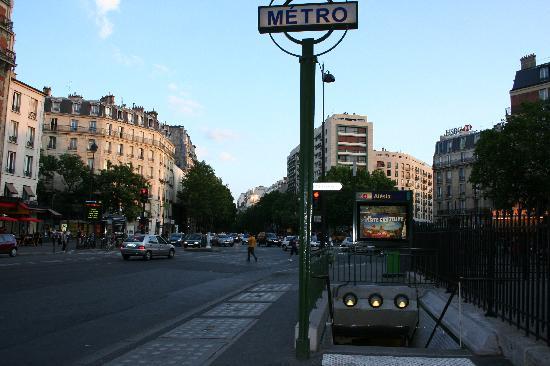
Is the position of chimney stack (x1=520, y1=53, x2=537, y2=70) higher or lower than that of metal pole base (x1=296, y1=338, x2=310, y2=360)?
higher

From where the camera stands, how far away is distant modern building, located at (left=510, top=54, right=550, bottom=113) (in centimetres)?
5697

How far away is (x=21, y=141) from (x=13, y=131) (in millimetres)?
1345

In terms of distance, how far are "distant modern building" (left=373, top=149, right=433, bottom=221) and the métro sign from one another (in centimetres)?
14213

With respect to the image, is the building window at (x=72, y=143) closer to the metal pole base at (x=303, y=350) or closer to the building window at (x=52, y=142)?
the building window at (x=52, y=142)

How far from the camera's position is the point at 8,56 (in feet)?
149

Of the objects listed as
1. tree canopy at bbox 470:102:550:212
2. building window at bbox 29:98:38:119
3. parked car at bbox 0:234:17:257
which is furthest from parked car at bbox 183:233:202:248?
tree canopy at bbox 470:102:550:212

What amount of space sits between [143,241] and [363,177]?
2532 inches

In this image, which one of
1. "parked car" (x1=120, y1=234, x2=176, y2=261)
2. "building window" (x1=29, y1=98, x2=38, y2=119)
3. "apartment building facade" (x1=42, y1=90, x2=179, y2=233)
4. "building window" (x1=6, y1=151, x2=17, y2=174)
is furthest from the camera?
"apartment building facade" (x1=42, y1=90, x2=179, y2=233)

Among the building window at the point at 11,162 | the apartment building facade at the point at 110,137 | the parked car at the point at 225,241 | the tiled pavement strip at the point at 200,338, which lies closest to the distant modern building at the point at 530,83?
the parked car at the point at 225,241

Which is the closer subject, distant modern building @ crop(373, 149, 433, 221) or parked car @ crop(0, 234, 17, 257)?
parked car @ crop(0, 234, 17, 257)

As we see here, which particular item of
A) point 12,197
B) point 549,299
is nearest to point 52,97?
point 12,197

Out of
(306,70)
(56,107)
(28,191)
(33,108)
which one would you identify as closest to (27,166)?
(28,191)

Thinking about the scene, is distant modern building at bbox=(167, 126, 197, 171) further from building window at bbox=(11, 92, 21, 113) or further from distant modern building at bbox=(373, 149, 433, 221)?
building window at bbox=(11, 92, 21, 113)

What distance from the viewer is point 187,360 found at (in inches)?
255
